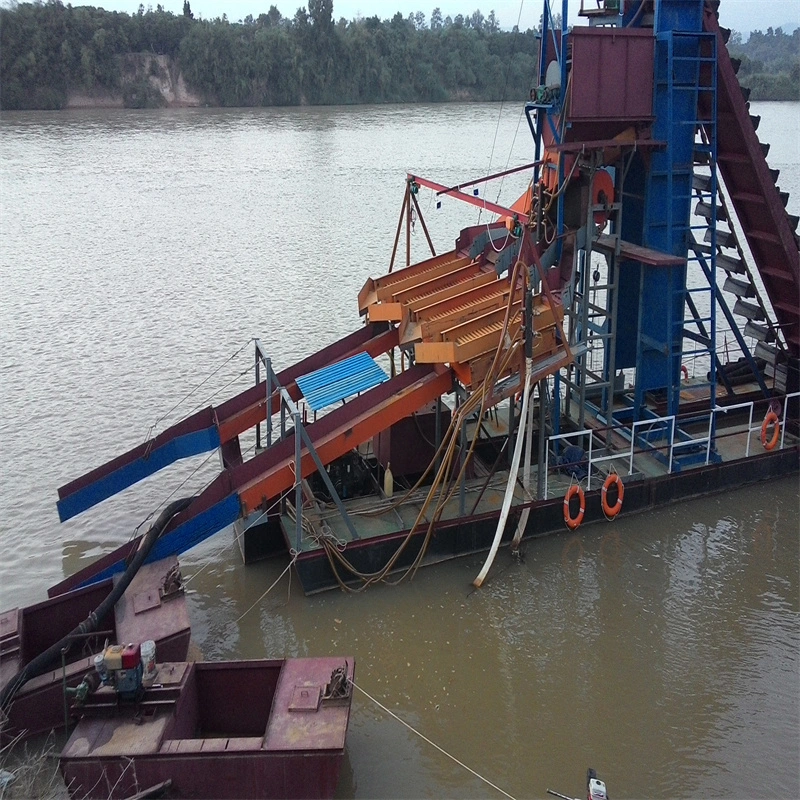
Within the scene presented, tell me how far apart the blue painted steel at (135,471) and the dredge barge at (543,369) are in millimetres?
28

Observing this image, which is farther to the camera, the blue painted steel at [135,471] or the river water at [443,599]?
the blue painted steel at [135,471]

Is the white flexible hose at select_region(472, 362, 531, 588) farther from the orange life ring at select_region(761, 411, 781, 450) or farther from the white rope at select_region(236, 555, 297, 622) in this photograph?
the orange life ring at select_region(761, 411, 781, 450)

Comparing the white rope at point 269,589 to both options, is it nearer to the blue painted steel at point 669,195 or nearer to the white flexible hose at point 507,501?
the white flexible hose at point 507,501

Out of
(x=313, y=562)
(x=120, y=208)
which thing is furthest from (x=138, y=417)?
(x=120, y=208)

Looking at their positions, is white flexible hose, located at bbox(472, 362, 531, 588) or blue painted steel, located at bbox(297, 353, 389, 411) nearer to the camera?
white flexible hose, located at bbox(472, 362, 531, 588)

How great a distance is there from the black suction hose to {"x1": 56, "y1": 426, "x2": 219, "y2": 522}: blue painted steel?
1.38 m

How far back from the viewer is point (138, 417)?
666 inches

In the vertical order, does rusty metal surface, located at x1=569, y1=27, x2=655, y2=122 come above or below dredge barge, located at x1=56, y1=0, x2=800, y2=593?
above

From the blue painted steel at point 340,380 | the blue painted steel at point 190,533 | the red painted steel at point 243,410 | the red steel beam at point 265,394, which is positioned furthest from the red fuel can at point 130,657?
the red steel beam at point 265,394

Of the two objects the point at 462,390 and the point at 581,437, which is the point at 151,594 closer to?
the point at 462,390

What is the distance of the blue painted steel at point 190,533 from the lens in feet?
33.4

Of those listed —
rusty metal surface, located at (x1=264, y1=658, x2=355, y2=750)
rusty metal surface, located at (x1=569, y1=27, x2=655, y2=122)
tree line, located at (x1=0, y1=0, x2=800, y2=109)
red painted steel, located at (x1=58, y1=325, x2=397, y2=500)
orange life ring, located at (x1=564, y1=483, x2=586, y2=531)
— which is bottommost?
rusty metal surface, located at (x1=264, y1=658, x2=355, y2=750)

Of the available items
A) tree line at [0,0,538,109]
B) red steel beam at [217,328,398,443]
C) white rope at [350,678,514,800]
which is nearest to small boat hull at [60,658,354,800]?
white rope at [350,678,514,800]

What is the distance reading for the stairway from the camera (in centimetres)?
1322
